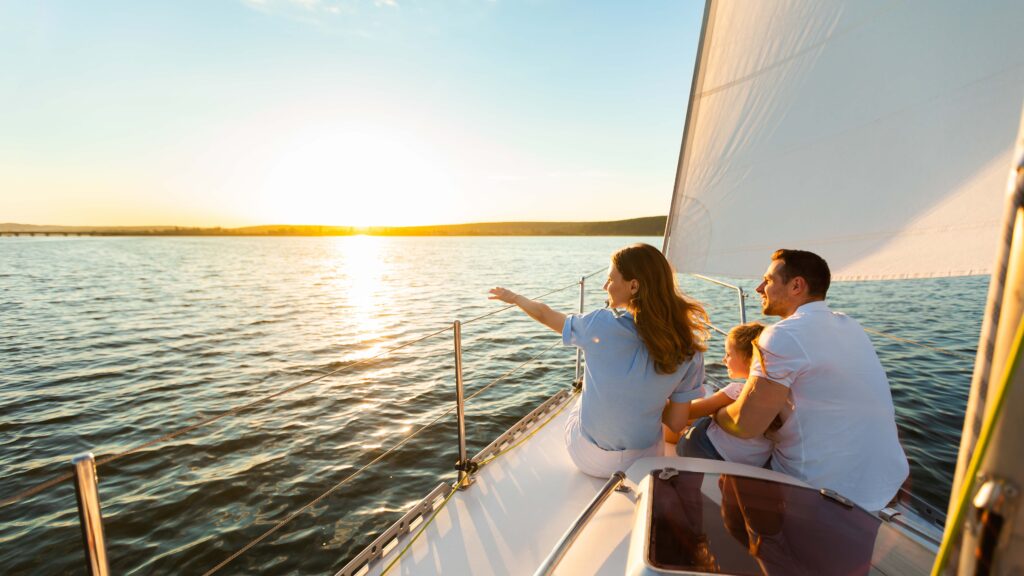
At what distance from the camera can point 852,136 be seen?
2418 mm

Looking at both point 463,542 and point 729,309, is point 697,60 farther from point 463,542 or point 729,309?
point 729,309

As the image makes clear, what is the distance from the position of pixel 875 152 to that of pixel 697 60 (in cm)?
112

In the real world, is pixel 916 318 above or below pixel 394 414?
above

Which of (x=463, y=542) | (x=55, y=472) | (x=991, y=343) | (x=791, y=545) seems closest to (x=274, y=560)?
(x=463, y=542)

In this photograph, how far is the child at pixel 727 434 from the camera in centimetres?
198

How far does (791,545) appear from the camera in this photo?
4.08ft

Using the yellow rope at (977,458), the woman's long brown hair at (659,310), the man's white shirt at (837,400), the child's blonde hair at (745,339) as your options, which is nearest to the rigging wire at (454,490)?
the woman's long brown hair at (659,310)

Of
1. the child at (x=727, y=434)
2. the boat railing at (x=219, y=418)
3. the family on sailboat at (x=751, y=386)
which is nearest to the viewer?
the boat railing at (x=219, y=418)

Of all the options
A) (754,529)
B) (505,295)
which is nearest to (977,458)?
(754,529)

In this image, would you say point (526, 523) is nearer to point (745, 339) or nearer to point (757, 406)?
point (757, 406)

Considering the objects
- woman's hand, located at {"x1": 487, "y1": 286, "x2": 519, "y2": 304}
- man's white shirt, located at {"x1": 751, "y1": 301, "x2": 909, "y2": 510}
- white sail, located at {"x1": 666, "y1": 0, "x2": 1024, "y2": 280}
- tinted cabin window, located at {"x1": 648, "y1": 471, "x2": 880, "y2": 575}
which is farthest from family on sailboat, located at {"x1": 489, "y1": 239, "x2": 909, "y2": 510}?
white sail, located at {"x1": 666, "y1": 0, "x2": 1024, "y2": 280}

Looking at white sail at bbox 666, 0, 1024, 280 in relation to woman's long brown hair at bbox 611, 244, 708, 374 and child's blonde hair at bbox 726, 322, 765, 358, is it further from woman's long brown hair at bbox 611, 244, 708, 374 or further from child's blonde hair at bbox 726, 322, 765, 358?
woman's long brown hair at bbox 611, 244, 708, 374

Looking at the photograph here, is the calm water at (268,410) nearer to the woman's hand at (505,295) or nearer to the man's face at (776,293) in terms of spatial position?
the woman's hand at (505,295)

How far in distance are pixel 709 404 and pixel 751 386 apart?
417 millimetres
